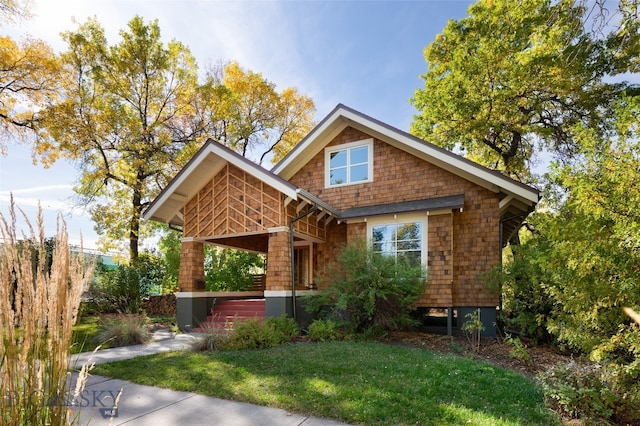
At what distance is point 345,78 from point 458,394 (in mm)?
12890

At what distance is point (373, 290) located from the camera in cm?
804

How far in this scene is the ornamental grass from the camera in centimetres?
200

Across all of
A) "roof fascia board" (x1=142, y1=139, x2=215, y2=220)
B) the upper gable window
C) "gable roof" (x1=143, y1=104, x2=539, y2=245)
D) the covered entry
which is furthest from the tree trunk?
the upper gable window

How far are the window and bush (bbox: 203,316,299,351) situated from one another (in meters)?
3.77

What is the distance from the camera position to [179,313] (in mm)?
10836

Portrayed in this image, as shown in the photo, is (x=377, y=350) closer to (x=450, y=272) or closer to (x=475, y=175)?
(x=450, y=272)

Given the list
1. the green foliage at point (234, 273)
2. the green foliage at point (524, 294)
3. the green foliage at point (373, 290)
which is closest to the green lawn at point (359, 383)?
the green foliage at point (373, 290)

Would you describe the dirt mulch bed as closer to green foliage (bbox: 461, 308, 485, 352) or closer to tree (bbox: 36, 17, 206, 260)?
green foliage (bbox: 461, 308, 485, 352)

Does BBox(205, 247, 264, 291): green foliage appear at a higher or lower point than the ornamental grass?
lower

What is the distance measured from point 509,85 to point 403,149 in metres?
6.84

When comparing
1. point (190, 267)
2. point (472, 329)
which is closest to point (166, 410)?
point (190, 267)

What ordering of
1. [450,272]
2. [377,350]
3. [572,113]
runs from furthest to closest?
1. [572,113]
2. [450,272]
3. [377,350]

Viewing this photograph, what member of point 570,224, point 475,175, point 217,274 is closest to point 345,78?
point 475,175

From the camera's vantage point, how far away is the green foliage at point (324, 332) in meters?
8.37
